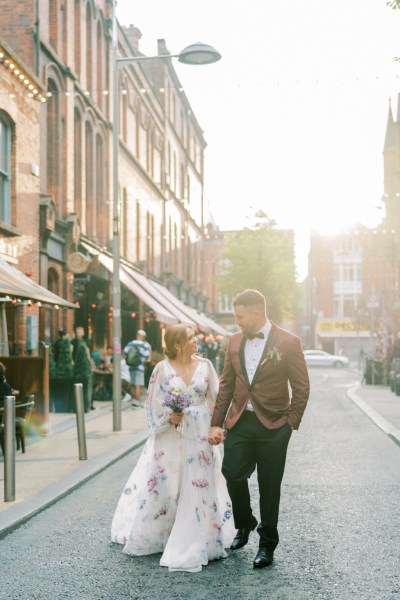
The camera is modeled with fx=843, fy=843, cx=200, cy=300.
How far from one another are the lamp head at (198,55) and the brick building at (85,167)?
3.63m

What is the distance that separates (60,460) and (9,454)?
2.68 meters

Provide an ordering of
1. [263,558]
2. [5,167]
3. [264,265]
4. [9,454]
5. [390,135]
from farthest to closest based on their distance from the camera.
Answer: [264,265]
[390,135]
[5,167]
[9,454]
[263,558]

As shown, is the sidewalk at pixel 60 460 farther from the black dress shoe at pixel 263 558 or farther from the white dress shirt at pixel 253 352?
the white dress shirt at pixel 253 352

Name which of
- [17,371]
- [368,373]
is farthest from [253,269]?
[17,371]

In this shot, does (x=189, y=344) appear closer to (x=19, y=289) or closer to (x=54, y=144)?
(x=19, y=289)

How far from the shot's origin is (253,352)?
564 cm

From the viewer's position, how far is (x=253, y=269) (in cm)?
6041

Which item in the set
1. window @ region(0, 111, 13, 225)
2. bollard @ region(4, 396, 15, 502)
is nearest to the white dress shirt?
bollard @ region(4, 396, 15, 502)

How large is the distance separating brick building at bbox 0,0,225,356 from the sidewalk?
2.41 metres

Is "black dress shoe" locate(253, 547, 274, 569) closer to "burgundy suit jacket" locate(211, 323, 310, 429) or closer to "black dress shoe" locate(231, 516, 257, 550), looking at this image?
"black dress shoe" locate(231, 516, 257, 550)

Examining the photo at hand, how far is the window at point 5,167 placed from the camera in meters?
16.3

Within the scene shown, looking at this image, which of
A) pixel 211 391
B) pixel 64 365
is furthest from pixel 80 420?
pixel 64 365

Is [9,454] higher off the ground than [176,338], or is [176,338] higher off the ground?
[176,338]

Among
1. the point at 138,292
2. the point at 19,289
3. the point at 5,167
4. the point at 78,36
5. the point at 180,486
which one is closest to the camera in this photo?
the point at 180,486
